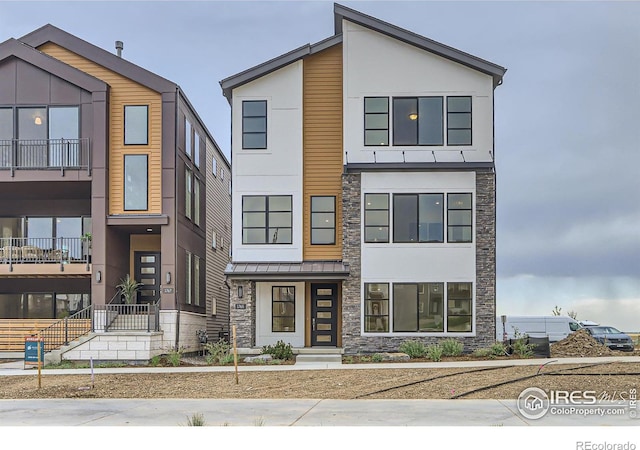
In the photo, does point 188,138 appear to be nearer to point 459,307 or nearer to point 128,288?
point 128,288

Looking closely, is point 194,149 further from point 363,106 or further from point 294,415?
point 294,415

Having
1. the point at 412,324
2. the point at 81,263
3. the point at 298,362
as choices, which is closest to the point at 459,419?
the point at 298,362

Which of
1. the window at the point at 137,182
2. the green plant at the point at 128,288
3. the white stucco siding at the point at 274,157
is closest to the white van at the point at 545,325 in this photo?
the white stucco siding at the point at 274,157

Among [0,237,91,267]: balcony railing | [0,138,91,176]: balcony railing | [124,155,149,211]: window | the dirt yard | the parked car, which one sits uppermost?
[0,138,91,176]: balcony railing

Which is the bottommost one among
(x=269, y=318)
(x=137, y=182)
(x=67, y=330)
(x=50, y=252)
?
(x=67, y=330)

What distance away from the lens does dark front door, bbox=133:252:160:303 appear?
26609 mm

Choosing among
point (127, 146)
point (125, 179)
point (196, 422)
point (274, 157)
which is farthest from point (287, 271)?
point (196, 422)

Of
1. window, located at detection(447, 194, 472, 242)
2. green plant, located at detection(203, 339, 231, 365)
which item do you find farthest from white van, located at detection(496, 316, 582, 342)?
green plant, located at detection(203, 339, 231, 365)

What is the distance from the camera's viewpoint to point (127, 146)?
2439 centimetres

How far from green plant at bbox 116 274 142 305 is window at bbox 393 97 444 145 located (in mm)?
10464

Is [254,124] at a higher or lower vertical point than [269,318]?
higher

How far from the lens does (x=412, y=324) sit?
2300 cm

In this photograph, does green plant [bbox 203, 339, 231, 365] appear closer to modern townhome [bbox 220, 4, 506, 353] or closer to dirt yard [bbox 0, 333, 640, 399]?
modern townhome [bbox 220, 4, 506, 353]

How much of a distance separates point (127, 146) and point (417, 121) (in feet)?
33.1
